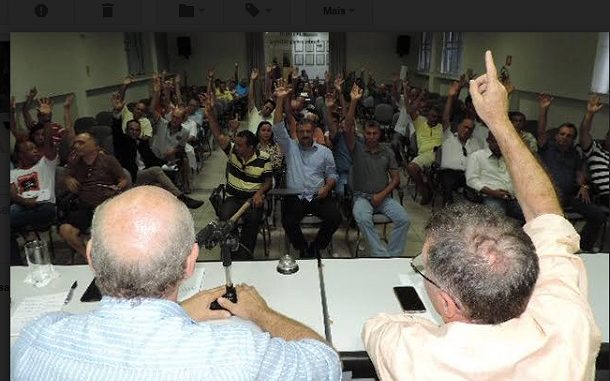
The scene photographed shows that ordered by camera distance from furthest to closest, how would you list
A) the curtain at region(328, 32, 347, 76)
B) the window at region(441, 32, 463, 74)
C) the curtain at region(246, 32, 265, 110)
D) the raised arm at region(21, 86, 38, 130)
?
1. the window at region(441, 32, 463, 74)
2. the curtain at region(246, 32, 265, 110)
3. the curtain at region(328, 32, 347, 76)
4. the raised arm at region(21, 86, 38, 130)

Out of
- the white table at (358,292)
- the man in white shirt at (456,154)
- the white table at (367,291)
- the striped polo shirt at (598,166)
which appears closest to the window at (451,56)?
the man in white shirt at (456,154)

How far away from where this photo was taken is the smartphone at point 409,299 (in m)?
1.57

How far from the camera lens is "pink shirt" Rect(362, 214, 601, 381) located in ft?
2.60

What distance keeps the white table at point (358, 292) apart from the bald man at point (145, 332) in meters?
0.46

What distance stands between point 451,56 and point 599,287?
6.04m

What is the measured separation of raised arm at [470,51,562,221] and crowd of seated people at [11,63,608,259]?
201cm

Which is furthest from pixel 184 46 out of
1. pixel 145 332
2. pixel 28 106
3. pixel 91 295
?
pixel 145 332

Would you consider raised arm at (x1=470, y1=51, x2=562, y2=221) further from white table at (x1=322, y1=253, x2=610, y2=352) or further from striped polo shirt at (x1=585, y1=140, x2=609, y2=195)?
striped polo shirt at (x1=585, y1=140, x2=609, y2=195)

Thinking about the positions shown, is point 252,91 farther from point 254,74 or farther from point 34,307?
point 34,307

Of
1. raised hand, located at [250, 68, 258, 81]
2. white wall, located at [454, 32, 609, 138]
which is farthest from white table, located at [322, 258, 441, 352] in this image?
raised hand, located at [250, 68, 258, 81]

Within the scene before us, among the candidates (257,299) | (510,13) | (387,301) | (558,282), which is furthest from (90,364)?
(510,13)

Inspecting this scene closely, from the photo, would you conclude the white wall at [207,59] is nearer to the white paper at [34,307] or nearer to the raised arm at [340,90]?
the raised arm at [340,90]

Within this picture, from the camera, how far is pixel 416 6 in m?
1.02

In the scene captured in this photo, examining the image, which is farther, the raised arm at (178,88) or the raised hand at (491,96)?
the raised arm at (178,88)
